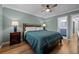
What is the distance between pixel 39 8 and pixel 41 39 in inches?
23.7

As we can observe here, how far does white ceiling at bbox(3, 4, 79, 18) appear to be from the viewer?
1.73 metres

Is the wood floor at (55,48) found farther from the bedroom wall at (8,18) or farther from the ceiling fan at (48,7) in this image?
the ceiling fan at (48,7)

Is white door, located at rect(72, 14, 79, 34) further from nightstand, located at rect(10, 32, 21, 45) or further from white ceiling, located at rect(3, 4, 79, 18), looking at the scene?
nightstand, located at rect(10, 32, 21, 45)

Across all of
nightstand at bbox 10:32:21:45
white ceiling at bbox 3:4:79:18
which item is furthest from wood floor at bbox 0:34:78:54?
white ceiling at bbox 3:4:79:18

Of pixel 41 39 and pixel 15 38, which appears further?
pixel 15 38

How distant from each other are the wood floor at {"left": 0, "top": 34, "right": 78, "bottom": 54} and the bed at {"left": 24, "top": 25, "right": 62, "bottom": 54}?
96 mm

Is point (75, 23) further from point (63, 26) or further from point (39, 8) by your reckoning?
point (39, 8)

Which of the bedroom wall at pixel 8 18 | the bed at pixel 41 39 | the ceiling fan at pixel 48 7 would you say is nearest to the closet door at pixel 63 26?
the bed at pixel 41 39

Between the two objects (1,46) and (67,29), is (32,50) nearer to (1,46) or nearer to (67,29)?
(1,46)

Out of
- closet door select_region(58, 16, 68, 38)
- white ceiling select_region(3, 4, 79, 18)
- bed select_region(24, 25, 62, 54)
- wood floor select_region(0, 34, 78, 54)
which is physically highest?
white ceiling select_region(3, 4, 79, 18)

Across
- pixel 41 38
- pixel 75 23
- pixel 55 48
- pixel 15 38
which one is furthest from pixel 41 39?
pixel 75 23

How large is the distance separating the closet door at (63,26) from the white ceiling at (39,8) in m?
0.14

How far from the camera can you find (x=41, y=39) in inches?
A: 65.7

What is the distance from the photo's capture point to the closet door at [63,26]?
6.01ft
